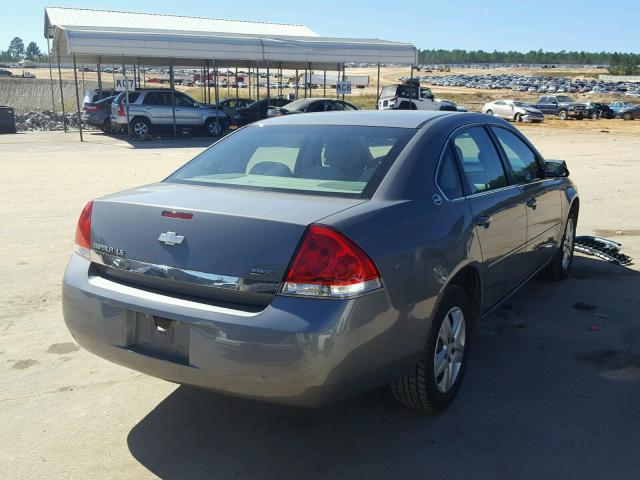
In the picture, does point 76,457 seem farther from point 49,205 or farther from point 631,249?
point 49,205

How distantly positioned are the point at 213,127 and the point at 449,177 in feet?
79.2

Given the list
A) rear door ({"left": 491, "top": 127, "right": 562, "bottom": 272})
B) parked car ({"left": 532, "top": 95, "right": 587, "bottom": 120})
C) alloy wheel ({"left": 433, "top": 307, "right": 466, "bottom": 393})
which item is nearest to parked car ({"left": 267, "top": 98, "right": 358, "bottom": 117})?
rear door ({"left": 491, "top": 127, "right": 562, "bottom": 272})

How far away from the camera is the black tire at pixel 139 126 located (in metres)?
25.1

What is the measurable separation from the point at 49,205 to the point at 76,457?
25.5 feet

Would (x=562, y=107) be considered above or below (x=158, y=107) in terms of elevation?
below

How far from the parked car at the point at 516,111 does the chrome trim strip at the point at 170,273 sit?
36863mm

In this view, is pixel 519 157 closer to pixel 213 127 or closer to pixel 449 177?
pixel 449 177

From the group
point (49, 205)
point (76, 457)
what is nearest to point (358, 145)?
point (76, 457)

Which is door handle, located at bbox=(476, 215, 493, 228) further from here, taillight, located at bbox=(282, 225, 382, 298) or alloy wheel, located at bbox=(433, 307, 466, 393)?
taillight, located at bbox=(282, 225, 382, 298)

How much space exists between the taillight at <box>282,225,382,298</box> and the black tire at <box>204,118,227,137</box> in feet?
81.4

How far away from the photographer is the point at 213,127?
27000 mm

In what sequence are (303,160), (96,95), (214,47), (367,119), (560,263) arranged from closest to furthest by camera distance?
(303,160) < (367,119) < (560,263) < (214,47) < (96,95)

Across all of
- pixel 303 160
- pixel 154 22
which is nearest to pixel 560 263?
pixel 303 160

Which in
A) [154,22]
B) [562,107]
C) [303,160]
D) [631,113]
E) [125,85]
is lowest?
[631,113]
